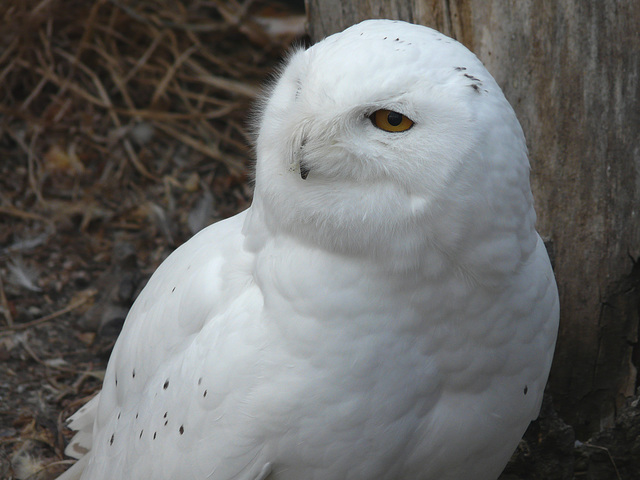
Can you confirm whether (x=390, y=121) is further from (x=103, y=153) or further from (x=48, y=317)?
(x=103, y=153)

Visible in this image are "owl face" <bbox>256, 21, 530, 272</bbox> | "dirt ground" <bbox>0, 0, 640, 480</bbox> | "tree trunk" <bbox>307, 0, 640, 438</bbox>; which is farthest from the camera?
"dirt ground" <bbox>0, 0, 640, 480</bbox>

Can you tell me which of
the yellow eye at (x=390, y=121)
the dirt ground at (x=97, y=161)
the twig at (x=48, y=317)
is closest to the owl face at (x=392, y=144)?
the yellow eye at (x=390, y=121)

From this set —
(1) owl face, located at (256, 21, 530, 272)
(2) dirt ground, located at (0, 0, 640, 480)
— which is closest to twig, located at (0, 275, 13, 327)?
(2) dirt ground, located at (0, 0, 640, 480)

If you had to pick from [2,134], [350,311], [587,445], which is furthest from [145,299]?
[2,134]

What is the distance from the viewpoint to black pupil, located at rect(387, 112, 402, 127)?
162 centimetres

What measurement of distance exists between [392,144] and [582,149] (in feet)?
3.76

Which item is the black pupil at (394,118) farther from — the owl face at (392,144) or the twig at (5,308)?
the twig at (5,308)

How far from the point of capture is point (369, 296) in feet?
5.92

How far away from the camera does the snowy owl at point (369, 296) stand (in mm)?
1644

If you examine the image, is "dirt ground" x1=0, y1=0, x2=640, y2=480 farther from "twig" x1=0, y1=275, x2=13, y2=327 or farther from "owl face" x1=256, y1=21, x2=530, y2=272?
"owl face" x1=256, y1=21, x2=530, y2=272

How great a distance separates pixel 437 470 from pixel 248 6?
12.5 ft

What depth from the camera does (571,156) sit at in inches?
100

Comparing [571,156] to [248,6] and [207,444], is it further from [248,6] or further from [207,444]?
[248,6]

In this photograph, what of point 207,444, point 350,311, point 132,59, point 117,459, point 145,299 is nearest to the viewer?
point 350,311
